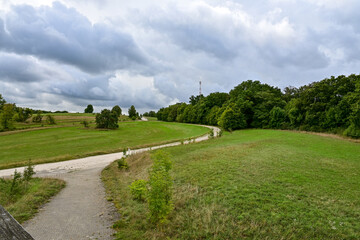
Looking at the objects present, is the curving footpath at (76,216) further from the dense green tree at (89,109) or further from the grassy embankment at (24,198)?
the dense green tree at (89,109)

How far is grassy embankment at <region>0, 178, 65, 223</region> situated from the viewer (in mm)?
8273

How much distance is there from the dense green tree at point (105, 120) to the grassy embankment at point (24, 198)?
49.1m

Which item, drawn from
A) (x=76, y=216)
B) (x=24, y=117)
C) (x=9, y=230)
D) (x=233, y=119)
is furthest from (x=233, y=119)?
(x=24, y=117)

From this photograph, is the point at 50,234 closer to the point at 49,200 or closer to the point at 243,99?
the point at 49,200

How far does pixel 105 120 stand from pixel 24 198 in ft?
180

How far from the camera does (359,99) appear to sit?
29.3m

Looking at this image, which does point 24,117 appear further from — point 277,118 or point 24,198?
point 277,118

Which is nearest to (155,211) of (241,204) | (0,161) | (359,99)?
(241,204)

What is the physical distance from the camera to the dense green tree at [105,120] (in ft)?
204

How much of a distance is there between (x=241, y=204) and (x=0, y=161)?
98.5 feet

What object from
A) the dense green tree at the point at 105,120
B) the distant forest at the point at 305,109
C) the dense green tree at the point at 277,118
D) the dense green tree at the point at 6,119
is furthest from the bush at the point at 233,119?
the dense green tree at the point at 6,119

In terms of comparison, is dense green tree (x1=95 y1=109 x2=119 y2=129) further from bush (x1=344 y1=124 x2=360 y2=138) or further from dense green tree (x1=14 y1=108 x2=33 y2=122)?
bush (x1=344 y1=124 x2=360 y2=138)

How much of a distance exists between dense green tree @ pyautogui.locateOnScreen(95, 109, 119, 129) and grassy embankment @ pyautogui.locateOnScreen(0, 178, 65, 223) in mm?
49121

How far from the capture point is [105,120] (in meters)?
62.4
